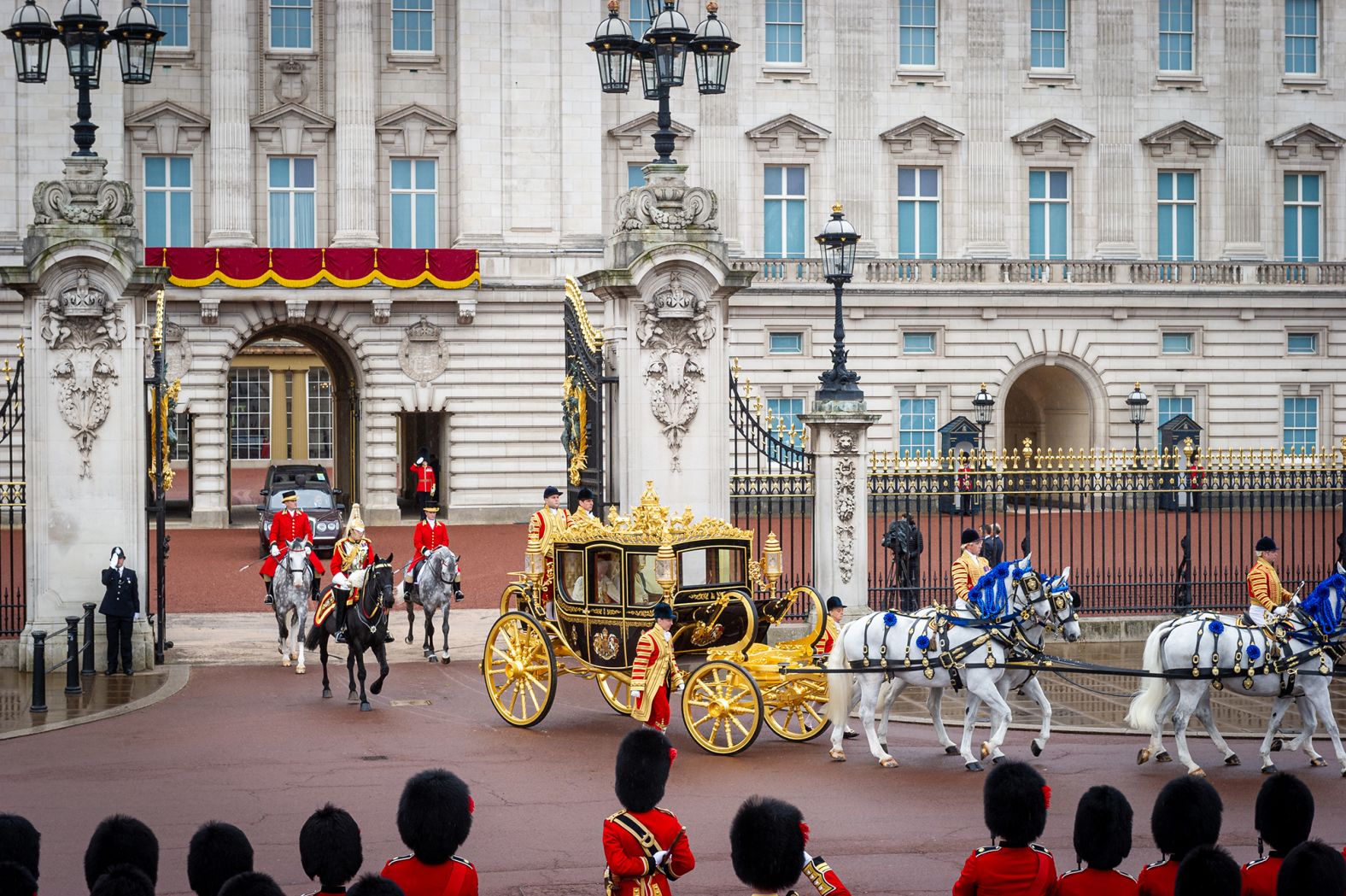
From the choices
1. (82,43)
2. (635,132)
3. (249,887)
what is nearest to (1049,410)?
(635,132)

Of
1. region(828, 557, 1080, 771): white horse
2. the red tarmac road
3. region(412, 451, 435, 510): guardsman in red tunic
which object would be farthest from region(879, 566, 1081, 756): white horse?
region(412, 451, 435, 510): guardsman in red tunic

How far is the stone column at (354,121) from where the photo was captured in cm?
3875

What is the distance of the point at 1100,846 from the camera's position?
720cm

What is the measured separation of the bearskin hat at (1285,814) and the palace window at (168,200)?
114ft

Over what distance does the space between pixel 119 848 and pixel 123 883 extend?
808 millimetres

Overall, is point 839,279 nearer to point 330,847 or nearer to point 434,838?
point 434,838

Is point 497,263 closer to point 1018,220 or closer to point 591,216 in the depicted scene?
point 591,216

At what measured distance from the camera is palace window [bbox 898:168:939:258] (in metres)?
42.0

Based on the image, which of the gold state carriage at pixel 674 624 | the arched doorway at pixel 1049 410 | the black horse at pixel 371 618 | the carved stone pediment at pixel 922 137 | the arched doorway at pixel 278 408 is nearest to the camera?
the gold state carriage at pixel 674 624

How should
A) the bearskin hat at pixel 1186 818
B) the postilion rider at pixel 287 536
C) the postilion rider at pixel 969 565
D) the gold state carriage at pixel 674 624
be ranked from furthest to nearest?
1. the postilion rider at pixel 287 536
2. the postilion rider at pixel 969 565
3. the gold state carriage at pixel 674 624
4. the bearskin hat at pixel 1186 818

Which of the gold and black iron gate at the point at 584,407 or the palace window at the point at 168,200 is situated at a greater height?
the palace window at the point at 168,200

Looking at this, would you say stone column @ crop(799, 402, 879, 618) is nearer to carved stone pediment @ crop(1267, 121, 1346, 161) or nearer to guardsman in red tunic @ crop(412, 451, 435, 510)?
guardsman in red tunic @ crop(412, 451, 435, 510)

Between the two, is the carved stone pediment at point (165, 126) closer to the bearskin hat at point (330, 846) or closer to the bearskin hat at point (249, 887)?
the bearskin hat at point (330, 846)

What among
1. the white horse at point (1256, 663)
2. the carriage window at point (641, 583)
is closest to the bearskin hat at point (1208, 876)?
the white horse at point (1256, 663)
